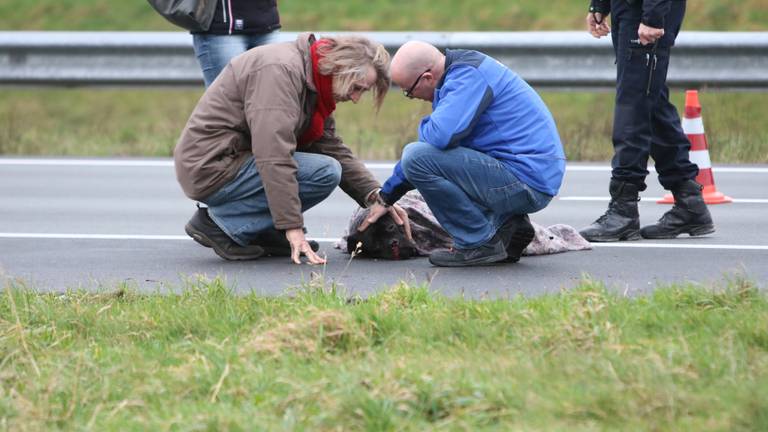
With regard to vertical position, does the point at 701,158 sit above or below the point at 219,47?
below

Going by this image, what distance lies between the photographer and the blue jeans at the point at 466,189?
628 cm

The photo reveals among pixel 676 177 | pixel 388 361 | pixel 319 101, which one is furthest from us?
pixel 676 177

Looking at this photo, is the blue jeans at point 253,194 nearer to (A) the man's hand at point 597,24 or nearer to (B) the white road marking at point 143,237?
(B) the white road marking at point 143,237

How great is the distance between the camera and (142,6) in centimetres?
2422

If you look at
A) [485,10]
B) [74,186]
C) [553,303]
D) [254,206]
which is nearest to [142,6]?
[485,10]

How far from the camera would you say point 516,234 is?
6.57 m

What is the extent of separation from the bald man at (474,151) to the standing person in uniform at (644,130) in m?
0.94

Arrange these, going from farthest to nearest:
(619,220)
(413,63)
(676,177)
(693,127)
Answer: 1. (693,127)
2. (676,177)
3. (619,220)
4. (413,63)

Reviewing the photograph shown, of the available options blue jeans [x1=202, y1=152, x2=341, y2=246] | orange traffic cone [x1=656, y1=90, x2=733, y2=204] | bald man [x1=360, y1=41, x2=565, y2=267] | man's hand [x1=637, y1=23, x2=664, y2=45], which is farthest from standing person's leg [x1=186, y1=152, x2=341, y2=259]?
orange traffic cone [x1=656, y1=90, x2=733, y2=204]

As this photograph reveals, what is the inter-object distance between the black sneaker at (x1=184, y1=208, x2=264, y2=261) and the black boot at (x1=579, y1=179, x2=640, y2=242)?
1.92 meters

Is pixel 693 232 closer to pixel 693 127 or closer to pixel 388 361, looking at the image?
pixel 693 127

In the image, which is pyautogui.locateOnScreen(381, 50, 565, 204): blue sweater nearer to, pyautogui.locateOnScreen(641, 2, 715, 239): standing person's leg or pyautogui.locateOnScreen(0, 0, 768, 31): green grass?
pyautogui.locateOnScreen(641, 2, 715, 239): standing person's leg

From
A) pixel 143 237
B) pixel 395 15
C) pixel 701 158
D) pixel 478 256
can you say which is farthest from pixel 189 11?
pixel 395 15

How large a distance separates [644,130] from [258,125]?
7.49 feet
